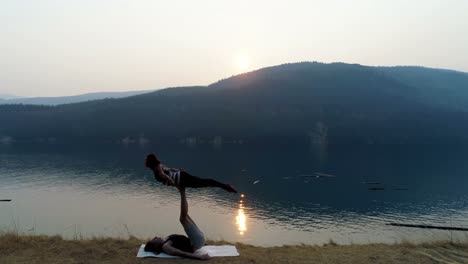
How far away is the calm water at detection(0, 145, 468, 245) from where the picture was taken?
6300cm

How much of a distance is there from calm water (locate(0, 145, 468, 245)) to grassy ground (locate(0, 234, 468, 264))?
1871 centimetres

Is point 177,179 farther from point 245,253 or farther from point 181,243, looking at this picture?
point 245,253

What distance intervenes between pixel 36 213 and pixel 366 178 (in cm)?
8947

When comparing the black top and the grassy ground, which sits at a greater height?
the black top

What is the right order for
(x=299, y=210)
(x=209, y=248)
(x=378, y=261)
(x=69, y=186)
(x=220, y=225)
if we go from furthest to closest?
(x=69, y=186) → (x=299, y=210) → (x=220, y=225) → (x=209, y=248) → (x=378, y=261)

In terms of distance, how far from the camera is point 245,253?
13273mm

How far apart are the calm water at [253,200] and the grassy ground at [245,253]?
18706 millimetres

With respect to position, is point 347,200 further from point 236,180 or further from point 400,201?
point 236,180

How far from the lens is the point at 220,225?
6831 centimetres

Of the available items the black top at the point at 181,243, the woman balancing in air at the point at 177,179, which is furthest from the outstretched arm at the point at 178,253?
the woman balancing in air at the point at 177,179

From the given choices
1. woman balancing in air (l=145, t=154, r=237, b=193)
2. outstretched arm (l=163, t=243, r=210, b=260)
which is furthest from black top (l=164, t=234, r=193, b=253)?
woman balancing in air (l=145, t=154, r=237, b=193)

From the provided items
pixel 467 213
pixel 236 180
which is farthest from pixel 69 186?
pixel 467 213

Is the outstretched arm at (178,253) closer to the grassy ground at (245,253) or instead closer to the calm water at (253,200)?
the grassy ground at (245,253)

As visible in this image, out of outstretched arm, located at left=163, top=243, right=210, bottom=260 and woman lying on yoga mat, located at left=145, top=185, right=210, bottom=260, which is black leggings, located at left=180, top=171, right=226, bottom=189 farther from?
outstretched arm, located at left=163, top=243, right=210, bottom=260
